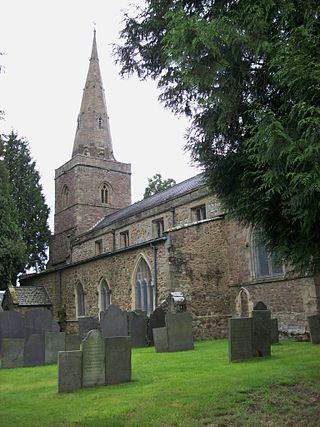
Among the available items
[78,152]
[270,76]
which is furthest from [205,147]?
[78,152]

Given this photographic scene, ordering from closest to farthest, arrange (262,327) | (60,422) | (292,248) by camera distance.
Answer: (60,422) < (292,248) < (262,327)

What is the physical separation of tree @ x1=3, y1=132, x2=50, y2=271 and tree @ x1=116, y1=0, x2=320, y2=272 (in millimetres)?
32732

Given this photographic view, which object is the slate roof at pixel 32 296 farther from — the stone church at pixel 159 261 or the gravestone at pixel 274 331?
the gravestone at pixel 274 331

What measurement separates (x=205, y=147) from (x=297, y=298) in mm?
9971

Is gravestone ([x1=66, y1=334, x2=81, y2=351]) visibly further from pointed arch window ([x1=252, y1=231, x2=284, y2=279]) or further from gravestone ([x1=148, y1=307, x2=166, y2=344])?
pointed arch window ([x1=252, y1=231, x2=284, y2=279])

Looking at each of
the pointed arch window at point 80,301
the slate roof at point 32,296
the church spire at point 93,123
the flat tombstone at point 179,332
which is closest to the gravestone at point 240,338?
the flat tombstone at point 179,332

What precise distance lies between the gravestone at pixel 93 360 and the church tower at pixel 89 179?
27.8 meters

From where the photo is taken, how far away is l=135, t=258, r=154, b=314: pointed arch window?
20109 mm

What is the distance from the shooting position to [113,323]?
50.0ft

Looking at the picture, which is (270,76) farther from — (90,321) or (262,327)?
(90,321)

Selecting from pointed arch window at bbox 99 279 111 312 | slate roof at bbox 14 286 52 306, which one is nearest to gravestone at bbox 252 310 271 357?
pointed arch window at bbox 99 279 111 312

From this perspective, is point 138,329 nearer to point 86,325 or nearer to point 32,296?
point 86,325

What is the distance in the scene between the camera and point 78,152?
1549 inches

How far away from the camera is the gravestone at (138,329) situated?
15.9 m
